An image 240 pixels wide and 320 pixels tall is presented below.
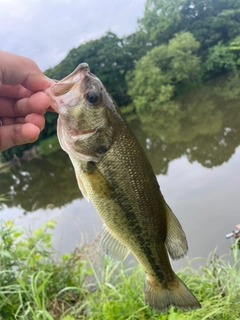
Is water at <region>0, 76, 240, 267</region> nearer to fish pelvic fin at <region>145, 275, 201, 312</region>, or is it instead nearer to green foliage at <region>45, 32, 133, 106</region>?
fish pelvic fin at <region>145, 275, 201, 312</region>

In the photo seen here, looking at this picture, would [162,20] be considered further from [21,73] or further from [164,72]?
[21,73]

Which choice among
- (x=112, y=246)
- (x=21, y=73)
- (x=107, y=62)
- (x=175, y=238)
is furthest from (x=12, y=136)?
(x=107, y=62)

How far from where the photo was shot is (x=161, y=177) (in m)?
11.9

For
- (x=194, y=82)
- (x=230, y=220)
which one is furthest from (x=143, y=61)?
(x=230, y=220)

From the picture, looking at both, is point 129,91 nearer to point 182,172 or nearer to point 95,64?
point 95,64

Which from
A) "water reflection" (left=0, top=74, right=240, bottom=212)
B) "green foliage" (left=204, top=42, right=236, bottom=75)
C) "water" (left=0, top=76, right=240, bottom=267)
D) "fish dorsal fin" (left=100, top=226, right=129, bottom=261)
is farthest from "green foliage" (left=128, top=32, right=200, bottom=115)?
"fish dorsal fin" (left=100, top=226, right=129, bottom=261)

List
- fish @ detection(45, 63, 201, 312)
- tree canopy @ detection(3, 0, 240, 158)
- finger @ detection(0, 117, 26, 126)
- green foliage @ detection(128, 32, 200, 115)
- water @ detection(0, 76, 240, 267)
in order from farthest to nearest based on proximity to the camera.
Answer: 1. tree canopy @ detection(3, 0, 240, 158)
2. green foliage @ detection(128, 32, 200, 115)
3. water @ detection(0, 76, 240, 267)
4. finger @ detection(0, 117, 26, 126)
5. fish @ detection(45, 63, 201, 312)

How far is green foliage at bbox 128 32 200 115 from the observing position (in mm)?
34312

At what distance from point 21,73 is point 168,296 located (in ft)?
4.96

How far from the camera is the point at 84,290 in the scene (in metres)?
3.96

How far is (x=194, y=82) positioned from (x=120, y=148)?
37.8 meters

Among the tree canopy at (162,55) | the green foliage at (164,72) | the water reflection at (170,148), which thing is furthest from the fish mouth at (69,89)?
the green foliage at (164,72)

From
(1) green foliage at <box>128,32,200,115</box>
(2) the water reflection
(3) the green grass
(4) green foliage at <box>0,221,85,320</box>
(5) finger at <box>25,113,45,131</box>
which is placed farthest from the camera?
(1) green foliage at <box>128,32,200,115</box>

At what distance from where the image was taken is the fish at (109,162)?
1.80 metres
